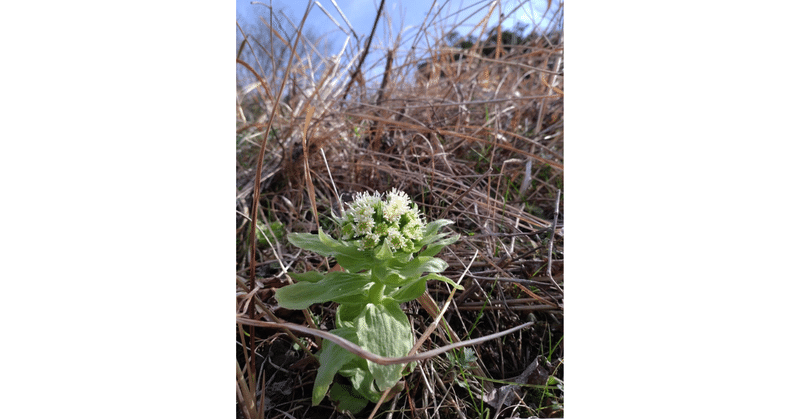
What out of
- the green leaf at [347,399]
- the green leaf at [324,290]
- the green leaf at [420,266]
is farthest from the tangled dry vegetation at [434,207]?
the green leaf at [420,266]

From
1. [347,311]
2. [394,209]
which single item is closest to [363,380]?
[347,311]

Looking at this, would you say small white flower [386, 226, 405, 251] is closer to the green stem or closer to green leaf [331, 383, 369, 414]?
the green stem

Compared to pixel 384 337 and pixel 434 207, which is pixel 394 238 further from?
pixel 434 207

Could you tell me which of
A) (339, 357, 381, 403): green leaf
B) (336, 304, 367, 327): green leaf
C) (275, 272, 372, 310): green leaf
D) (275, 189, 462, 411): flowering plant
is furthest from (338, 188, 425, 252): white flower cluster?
(339, 357, 381, 403): green leaf

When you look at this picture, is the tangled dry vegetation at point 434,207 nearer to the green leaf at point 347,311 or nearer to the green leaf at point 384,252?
the green leaf at point 347,311

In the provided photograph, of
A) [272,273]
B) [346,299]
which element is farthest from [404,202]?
[272,273]

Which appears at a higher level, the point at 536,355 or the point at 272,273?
the point at 272,273
